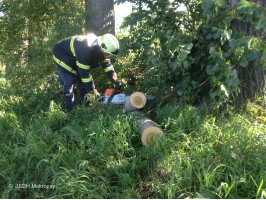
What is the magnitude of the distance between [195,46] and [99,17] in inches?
105

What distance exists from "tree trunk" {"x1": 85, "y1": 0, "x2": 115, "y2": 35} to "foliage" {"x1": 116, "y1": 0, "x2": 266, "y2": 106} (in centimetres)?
102

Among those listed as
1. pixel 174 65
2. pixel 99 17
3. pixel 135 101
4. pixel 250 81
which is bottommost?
pixel 135 101

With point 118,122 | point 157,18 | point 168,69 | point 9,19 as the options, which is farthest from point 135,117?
point 9,19

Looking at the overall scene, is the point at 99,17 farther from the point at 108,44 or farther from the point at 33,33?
the point at 108,44

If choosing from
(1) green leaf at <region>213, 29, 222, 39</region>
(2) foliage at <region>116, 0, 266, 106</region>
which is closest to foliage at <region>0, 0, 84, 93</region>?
(2) foliage at <region>116, 0, 266, 106</region>

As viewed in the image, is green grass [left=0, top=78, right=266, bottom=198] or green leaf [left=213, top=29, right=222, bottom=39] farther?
green leaf [left=213, top=29, right=222, bottom=39]

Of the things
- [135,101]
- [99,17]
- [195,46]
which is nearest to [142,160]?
[135,101]

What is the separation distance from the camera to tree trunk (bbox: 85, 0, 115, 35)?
16.0ft

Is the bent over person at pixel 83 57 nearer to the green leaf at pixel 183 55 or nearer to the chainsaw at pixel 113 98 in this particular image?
the chainsaw at pixel 113 98

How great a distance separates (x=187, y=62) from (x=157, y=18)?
4.41 ft

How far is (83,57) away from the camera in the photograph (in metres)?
3.77

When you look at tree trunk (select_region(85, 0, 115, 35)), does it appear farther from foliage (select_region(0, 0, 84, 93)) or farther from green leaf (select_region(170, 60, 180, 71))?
green leaf (select_region(170, 60, 180, 71))

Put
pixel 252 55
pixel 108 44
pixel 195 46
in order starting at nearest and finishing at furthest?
pixel 252 55, pixel 195 46, pixel 108 44

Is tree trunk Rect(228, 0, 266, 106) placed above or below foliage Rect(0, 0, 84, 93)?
below
